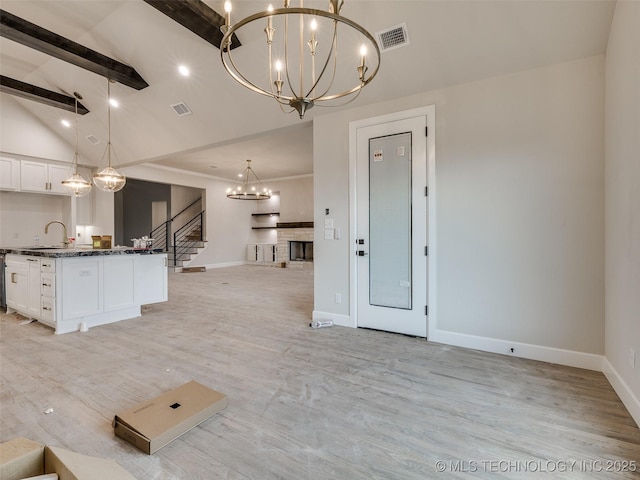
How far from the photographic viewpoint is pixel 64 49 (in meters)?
3.93

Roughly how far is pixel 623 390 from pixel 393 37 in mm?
3463

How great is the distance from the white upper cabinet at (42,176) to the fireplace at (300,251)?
6.56 m

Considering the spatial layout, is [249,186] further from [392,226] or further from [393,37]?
[393,37]

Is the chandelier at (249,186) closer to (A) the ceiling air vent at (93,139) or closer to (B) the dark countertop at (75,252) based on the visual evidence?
(A) the ceiling air vent at (93,139)

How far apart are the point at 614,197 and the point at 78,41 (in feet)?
21.4

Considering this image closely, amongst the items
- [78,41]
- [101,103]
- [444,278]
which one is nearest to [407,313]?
[444,278]

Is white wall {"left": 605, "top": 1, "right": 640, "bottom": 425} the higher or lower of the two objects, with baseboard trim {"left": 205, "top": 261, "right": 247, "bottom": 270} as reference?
higher

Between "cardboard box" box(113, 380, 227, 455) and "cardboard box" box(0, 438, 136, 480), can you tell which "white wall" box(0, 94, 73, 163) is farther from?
"cardboard box" box(0, 438, 136, 480)

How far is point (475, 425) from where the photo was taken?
1960mm

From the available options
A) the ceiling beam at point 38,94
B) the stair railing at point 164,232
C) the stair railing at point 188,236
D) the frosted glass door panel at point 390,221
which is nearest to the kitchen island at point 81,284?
the ceiling beam at point 38,94

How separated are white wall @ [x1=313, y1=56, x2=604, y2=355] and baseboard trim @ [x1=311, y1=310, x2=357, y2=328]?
112 cm

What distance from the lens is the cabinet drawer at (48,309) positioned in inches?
147

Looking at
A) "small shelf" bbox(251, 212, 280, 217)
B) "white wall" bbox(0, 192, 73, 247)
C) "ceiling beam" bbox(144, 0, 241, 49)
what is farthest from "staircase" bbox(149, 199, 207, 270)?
"ceiling beam" bbox(144, 0, 241, 49)

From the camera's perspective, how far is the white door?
11.4ft
